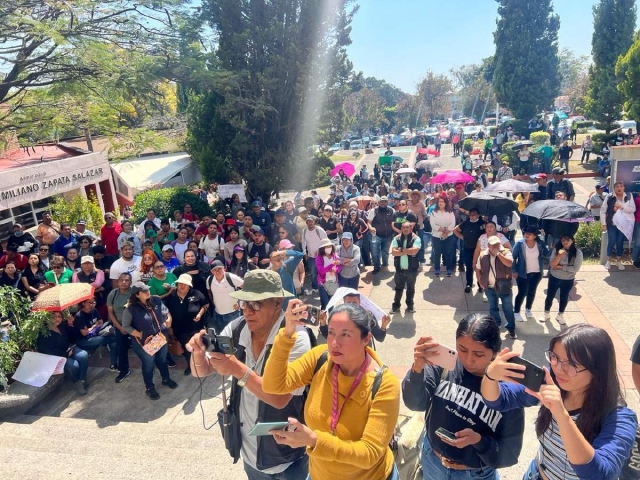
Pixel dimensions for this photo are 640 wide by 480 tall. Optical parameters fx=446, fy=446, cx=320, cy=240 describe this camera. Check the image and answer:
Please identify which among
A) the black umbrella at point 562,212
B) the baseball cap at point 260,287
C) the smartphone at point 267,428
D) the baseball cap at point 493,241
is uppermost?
the baseball cap at point 260,287

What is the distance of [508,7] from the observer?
30.9 m

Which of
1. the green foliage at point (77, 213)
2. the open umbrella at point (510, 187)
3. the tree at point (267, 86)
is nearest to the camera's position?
the open umbrella at point (510, 187)

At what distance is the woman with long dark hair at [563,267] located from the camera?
632 cm

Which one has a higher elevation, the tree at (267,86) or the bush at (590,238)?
the tree at (267,86)

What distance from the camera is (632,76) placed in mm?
17047

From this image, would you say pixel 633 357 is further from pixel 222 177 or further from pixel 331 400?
pixel 222 177

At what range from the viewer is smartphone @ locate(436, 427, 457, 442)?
2506mm

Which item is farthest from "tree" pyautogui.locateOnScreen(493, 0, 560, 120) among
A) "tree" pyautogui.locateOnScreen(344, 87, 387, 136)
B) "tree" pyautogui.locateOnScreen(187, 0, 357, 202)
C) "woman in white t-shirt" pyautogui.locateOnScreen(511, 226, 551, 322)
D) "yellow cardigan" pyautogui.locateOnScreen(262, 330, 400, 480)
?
"yellow cardigan" pyautogui.locateOnScreen(262, 330, 400, 480)

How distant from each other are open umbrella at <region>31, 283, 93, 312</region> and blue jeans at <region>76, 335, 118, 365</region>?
63 cm

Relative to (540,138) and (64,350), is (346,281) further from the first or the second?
(540,138)

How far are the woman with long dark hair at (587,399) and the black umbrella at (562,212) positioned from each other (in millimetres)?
5556

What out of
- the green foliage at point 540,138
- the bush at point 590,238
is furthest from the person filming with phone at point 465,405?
the green foliage at point 540,138

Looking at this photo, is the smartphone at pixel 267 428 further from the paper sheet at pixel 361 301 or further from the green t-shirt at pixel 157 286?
the green t-shirt at pixel 157 286

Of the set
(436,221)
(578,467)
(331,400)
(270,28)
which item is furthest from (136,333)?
(270,28)
